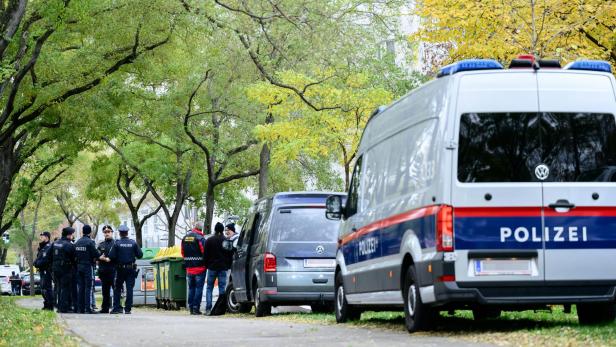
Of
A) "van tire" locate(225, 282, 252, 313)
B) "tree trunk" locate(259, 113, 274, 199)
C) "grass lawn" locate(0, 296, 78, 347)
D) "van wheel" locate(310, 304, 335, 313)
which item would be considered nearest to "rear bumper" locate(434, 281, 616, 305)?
"grass lawn" locate(0, 296, 78, 347)

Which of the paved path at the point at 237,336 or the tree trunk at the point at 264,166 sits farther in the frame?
the tree trunk at the point at 264,166

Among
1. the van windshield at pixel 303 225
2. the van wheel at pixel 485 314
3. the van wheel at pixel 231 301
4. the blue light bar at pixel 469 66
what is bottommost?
the van wheel at pixel 485 314

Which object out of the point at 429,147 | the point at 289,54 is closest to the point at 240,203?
the point at 289,54

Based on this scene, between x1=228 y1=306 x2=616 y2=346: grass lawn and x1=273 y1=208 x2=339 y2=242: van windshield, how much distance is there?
10.5 feet

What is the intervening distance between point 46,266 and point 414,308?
15.7 m

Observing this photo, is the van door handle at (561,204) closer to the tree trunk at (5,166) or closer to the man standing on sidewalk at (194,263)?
the man standing on sidewalk at (194,263)

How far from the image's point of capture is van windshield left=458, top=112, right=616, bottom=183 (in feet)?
39.7

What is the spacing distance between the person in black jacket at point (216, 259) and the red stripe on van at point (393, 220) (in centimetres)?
841

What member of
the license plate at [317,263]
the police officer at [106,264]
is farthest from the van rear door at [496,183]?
the police officer at [106,264]

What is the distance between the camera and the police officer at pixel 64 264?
25672 millimetres

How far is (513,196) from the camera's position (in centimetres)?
1202

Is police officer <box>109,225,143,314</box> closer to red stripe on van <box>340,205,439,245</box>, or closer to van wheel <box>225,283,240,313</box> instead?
van wheel <box>225,283,240,313</box>

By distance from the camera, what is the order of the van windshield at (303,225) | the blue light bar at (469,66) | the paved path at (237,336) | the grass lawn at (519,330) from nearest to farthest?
the grass lawn at (519,330) → the paved path at (237,336) → the blue light bar at (469,66) → the van windshield at (303,225)

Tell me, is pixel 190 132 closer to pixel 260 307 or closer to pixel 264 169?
pixel 264 169
